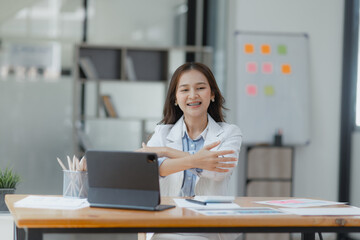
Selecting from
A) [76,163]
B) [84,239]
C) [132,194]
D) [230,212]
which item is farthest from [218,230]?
[84,239]

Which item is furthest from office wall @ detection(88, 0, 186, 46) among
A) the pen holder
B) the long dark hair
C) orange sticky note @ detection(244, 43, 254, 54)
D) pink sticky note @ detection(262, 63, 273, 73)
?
the pen holder

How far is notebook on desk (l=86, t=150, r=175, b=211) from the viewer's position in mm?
1908

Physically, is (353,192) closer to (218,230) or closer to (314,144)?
(314,144)

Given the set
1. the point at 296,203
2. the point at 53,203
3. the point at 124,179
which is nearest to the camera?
the point at 124,179

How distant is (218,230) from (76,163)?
645 mm

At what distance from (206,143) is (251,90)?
2337 millimetres

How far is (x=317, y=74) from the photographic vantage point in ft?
17.1

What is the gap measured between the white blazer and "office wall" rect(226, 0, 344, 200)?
2314mm

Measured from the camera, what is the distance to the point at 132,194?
1.96 metres

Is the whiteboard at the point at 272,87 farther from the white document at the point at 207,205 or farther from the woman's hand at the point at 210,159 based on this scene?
the white document at the point at 207,205

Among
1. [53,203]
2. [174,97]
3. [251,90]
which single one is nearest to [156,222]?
[53,203]

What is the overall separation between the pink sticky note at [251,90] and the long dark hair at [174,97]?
205 centimetres

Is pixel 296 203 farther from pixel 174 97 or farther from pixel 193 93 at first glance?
pixel 174 97

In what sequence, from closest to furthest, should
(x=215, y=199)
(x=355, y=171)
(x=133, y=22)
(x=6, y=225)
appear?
(x=215, y=199)
(x=6, y=225)
(x=355, y=171)
(x=133, y=22)
